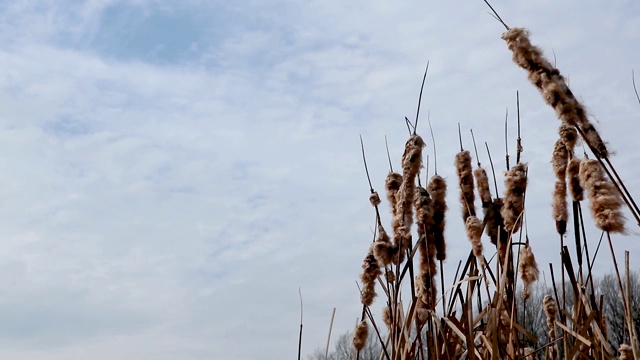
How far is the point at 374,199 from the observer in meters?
2.70

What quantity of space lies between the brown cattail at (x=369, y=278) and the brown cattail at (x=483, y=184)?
454 millimetres

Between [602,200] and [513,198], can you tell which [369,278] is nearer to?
[513,198]

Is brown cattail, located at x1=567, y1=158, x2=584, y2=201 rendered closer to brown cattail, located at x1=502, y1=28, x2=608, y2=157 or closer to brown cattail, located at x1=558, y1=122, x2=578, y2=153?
brown cattail, located at x1=558, y1=122, x2=578, y2=153

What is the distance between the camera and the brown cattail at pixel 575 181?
2.42 metres

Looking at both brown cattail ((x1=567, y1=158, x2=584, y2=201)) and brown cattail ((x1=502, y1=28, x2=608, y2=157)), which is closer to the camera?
brown cattail ((x1=502, y1=28, x2=608, y2=157))

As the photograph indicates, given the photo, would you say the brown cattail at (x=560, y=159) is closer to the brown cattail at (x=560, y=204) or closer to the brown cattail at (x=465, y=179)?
the brown cattail at (x=560, y=204)

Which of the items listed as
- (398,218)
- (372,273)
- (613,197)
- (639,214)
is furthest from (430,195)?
(639,214)

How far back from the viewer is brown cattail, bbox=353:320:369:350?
2.60m

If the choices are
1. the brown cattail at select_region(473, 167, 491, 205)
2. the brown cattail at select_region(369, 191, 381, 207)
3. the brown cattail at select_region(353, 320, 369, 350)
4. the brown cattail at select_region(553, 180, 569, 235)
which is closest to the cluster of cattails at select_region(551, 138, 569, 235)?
the brown cattail at select_region(553, 180, 569, 235)

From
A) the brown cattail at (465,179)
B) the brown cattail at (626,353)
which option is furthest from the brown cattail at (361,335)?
the brown cattail at (626,353)

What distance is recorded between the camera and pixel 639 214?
5.85 feet

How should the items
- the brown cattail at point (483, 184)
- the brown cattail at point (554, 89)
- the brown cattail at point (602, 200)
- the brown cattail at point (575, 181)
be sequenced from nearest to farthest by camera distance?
the brown cattail at point (554, 89)
the brown cattail at point (602, 200)
the brown cattail at point (575, 181)
the brown cattail at point (483, 184)

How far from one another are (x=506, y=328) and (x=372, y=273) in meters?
0.48

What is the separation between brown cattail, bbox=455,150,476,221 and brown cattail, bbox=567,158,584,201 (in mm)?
366
